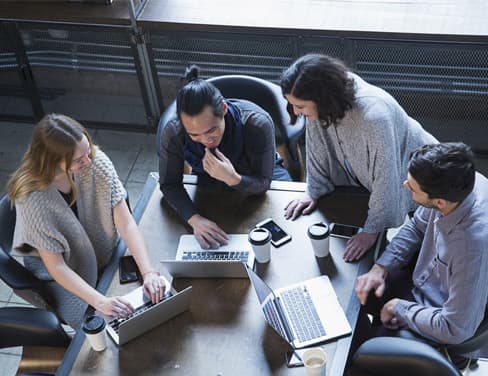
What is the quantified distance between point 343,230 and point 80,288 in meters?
0.97

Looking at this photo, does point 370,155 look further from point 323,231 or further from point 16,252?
point 16,252

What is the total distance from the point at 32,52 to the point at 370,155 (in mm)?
2452

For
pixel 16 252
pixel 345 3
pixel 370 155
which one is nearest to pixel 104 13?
pixel 345 3

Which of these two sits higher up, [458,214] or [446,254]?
[458,214]

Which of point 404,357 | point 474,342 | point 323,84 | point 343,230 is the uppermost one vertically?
point 323,84

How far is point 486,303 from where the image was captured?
7.65 ft

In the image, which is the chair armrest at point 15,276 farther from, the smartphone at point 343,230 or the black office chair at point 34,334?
the smartphone at point 343,230

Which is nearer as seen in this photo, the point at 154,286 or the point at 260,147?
the point at 154,286

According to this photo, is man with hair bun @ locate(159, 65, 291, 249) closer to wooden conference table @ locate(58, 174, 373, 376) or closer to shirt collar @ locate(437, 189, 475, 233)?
wooden conference table @ locate(58, 174, 373, 376)

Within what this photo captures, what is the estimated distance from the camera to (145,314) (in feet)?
7.51

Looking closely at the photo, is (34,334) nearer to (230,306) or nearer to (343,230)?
(230,306)

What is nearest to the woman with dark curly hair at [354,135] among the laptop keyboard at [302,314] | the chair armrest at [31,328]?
the laptop keyboard at [302,314]

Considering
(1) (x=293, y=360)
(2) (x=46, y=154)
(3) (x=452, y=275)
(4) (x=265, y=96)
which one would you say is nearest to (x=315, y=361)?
(1) (x=293, y=360)

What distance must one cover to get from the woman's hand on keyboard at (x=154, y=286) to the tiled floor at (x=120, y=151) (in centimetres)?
156
